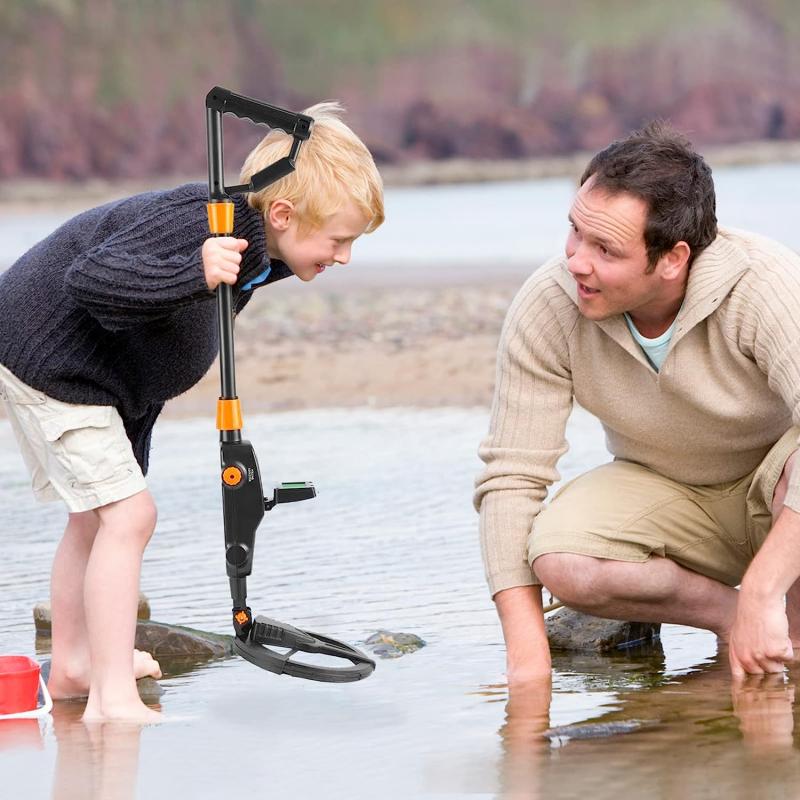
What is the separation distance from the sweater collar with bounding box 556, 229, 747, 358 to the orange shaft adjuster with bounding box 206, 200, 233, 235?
702 mm

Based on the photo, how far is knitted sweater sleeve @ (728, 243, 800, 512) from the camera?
112 inches

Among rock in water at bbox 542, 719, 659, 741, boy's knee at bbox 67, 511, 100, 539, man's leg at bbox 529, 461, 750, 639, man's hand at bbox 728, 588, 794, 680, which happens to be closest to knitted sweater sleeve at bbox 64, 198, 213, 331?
boy's knee at bbox 67, 511, 100, 539

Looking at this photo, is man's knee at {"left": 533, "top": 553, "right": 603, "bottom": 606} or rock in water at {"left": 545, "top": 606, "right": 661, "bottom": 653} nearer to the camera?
man's knee at {"left": 533, "top": 553, "right": 603, "bottom": 606}

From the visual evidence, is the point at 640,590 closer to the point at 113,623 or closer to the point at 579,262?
the point at 579,262

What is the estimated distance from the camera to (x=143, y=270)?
2.72 m

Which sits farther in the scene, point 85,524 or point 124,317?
point 85,524

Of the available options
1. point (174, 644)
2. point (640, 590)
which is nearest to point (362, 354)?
point (174, 644)

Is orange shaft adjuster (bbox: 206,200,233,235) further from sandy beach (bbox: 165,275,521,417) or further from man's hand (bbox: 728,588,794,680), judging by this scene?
sandy beach (bbox: 165,275,521,417)

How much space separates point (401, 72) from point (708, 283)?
3369 cm

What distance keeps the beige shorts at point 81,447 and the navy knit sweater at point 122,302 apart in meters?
0.03

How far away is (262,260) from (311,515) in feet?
6.31

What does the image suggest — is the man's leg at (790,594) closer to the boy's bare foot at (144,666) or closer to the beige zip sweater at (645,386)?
the beige zip sweater at (645,386)

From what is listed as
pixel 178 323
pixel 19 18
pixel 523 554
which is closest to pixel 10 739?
pixel 178 323

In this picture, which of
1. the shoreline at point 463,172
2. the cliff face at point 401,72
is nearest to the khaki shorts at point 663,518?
the shoreline at point 463,172
